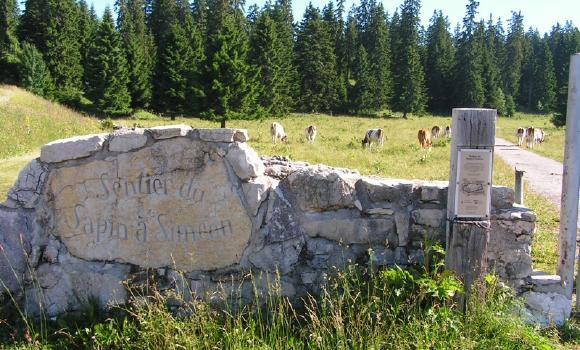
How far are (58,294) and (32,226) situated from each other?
0.64 meters

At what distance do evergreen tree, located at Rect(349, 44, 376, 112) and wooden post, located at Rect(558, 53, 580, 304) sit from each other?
5859cm

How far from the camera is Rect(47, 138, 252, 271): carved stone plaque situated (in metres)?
4.57

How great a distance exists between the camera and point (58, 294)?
A: 15.1 ft

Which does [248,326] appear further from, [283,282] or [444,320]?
[444,320]

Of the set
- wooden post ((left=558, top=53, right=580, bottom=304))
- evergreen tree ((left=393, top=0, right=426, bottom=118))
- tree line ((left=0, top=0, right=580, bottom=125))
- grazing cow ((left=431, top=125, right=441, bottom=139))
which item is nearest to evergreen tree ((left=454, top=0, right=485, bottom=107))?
tree line ((left=0, top=0, right=580, bottom=125))

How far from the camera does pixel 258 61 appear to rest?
5334 cm

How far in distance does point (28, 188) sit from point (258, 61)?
50.1m

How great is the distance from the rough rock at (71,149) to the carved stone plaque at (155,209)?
0.11 m

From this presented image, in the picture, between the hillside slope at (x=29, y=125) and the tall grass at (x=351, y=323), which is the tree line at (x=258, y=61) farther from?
the tall grass at (x=351, y=323)

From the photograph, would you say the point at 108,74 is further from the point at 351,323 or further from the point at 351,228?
the point at 351,323

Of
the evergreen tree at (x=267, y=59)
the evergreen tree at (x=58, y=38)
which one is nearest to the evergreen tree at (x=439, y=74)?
the evergreen tree at (x=267, y=59)

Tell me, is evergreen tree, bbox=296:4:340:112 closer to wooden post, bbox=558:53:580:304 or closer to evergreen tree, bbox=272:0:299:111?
evergreen tree, bbox=272:0:299:111

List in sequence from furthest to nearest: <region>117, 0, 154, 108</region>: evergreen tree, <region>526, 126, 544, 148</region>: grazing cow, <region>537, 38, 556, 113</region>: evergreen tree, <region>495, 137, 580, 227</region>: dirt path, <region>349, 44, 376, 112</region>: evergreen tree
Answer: <region>537, 38, 556, 113</region>: evergreen tree, <region>349, 44, 376, 112</region>: evergreen tree, <region>117, 0, 154, 108</region>: evergreen tree, <region>526, 126, 544, 148</region>: grazing cow, <region>495, 137, 580, 227</region>: dirt path

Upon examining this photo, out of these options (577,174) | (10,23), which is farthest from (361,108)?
(577,174)
